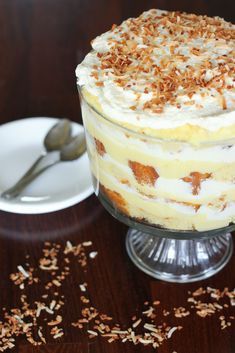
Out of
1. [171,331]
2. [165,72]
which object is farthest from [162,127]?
[171,331]

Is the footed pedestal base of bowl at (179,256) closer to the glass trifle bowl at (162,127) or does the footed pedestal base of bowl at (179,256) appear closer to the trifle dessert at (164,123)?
the glass trifle bowl at (162,127)

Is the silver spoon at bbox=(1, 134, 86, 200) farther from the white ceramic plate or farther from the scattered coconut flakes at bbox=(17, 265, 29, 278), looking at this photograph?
the scattered coconut flakes at bbox=(17, 265, 29, 278)

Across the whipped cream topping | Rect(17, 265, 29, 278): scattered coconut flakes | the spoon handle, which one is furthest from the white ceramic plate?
the whipped cream topping

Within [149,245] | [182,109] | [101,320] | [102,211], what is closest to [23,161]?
[102,211]

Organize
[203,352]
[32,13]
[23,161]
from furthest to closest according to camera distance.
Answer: [32,13]
[23,161]
[203,352]

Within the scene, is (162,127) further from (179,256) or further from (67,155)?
(67,155)

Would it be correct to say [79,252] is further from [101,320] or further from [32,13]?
[32,13]

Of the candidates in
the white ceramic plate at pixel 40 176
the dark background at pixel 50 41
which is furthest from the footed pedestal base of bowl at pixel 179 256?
the dark background at pixel 50 41
